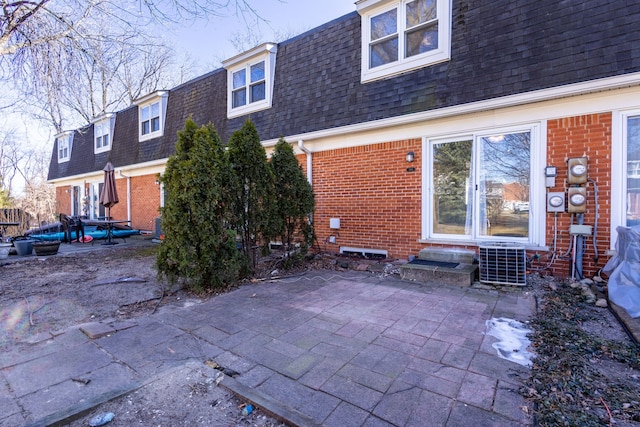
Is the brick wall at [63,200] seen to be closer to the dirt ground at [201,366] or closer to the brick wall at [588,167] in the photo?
the dirt ground at [201,366]

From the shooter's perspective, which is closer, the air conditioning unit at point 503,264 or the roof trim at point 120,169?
the air conditioning unit at point 503,264

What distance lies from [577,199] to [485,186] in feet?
4.17

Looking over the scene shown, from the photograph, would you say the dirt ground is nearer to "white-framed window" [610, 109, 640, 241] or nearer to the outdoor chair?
"white-framed window" [610, 109, 640, 241]

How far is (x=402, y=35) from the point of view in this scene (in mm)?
6105

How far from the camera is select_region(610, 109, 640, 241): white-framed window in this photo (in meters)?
4.37

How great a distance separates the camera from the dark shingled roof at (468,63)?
170 inches

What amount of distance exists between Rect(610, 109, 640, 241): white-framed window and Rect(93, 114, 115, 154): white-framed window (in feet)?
54.9

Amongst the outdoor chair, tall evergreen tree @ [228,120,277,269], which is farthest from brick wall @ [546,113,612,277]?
the outdoor chair

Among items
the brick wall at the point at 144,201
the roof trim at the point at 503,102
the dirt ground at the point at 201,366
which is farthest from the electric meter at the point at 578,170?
the brick wall at the point at 144,201

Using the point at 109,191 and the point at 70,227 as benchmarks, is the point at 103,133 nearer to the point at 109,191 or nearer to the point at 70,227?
the point at 70,227

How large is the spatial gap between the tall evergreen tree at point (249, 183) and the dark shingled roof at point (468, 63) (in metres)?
2.20

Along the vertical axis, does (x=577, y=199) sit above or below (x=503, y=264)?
above

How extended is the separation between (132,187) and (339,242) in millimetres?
10375

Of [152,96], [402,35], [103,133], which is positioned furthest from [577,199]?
[103,133]
